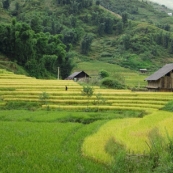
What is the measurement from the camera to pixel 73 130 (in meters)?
18.4

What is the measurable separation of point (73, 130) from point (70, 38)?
90.9m

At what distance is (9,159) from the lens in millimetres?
11078

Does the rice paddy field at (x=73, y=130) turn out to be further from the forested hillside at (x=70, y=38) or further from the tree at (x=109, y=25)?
the tree at (x=109, y=25)

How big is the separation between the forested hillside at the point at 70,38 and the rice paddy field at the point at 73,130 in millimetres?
27876

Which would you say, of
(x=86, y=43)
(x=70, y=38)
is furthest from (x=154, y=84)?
(x=70, y=38)

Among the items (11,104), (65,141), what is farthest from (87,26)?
(65,141)

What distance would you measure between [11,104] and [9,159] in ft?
61.3

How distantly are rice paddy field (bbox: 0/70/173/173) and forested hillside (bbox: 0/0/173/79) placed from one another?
91.5 feet

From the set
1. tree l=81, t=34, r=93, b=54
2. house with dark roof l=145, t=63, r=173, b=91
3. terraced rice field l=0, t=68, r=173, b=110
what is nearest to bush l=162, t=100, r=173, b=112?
terraced rice field l=0, t=68, r=173, b=110

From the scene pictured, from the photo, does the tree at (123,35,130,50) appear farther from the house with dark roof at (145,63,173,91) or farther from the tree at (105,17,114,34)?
the house with dark roof at (145,63,173,91)

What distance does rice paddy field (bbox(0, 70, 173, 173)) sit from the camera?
11.1m

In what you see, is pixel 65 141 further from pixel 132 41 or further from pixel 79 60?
pixel 132 41

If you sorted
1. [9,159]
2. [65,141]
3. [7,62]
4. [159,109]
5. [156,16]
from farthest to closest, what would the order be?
[156,16], [7,62], [159,109], [65,141], [9,159]

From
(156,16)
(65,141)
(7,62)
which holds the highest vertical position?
(156,16)
